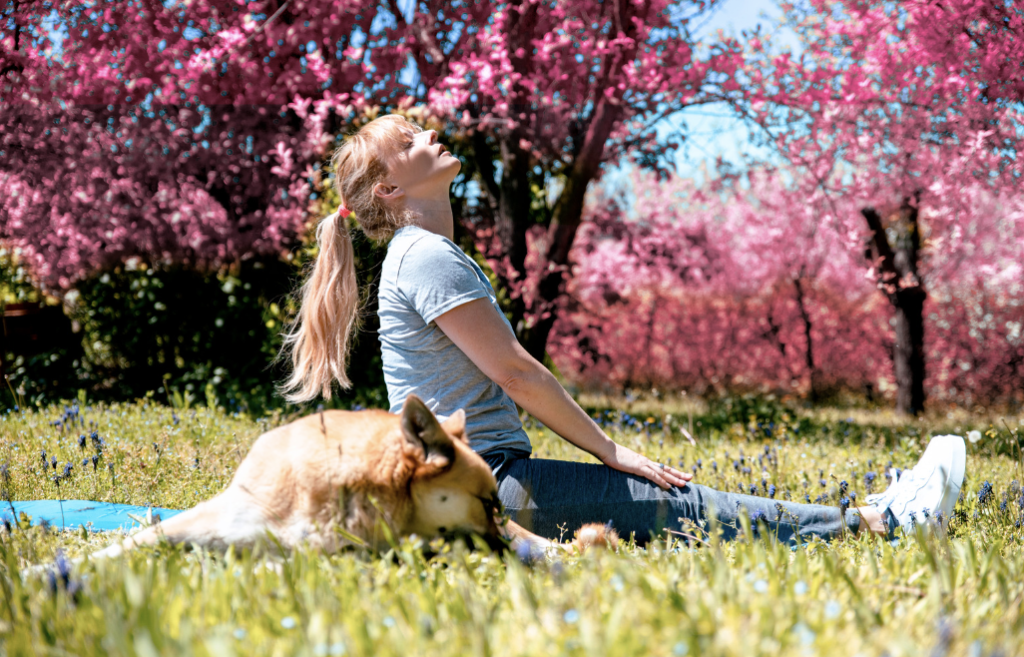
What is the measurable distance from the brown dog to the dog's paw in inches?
16.1

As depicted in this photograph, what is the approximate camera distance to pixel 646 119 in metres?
7.82

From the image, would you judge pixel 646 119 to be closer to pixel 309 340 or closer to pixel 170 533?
pixel 309 340

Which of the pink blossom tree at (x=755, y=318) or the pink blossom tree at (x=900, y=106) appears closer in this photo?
the pink blossom tree at (x=900, y=106)

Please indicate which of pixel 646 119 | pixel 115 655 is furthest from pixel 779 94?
pixel 115 655

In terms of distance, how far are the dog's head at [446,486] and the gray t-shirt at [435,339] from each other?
50 cm

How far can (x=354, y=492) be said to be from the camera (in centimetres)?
197

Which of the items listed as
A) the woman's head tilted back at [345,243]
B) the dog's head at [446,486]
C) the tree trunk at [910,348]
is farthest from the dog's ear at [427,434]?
the tree trunk at [910,348]

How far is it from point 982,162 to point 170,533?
6.57 meters

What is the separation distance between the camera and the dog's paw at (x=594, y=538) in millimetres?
2408

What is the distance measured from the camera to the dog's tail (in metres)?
2.03

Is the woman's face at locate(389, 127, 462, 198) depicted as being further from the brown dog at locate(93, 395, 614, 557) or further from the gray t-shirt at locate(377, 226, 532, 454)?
the brown dog at locate(93, 395, 614, 557)

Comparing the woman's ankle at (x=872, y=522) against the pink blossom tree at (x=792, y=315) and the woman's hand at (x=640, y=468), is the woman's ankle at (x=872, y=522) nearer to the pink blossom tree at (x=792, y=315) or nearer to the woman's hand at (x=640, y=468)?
the woman's hand at (x=640, y=468)

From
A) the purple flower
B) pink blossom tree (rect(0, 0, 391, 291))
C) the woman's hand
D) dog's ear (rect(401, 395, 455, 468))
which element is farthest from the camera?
pink blossom tree (rect(0, 0, 391, 291))

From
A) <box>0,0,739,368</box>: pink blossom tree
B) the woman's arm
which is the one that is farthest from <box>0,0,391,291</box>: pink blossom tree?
the woman's arm
